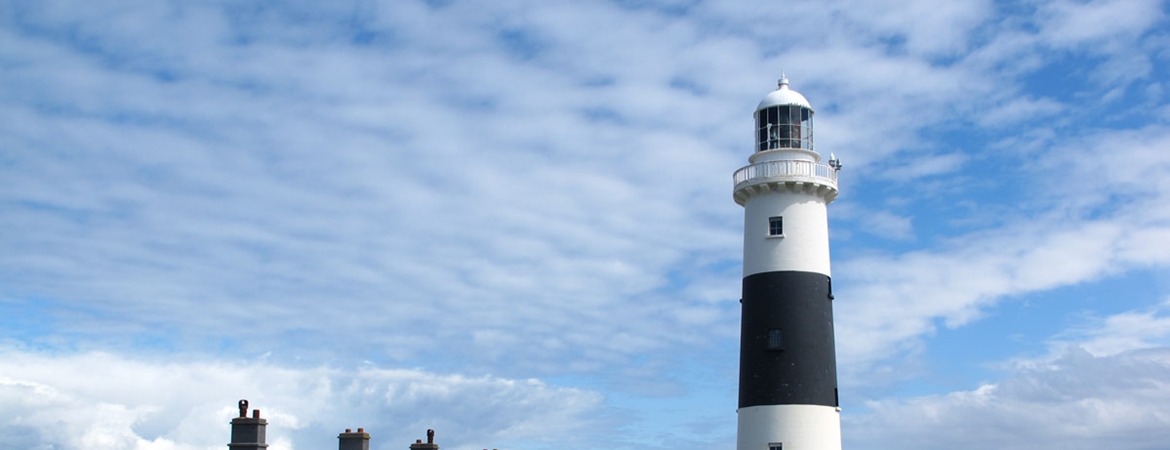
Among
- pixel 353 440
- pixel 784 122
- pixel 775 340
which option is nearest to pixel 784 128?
pixel 784 122

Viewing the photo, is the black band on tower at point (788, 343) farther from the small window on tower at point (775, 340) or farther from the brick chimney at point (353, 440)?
the brick chimney at point (353, 440)

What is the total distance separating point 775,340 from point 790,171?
16.1ft

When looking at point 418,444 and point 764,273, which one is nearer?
point 418,444

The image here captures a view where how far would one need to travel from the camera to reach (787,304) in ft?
113

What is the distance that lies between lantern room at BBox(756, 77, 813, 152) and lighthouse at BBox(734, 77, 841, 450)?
60 mm

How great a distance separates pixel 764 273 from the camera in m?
34.9

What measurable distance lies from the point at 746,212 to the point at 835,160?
3028mm

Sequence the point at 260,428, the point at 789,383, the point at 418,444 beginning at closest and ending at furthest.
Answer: the point at 260,428 → the point at 418,444 → the point at 789,383

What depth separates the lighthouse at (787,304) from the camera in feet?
111

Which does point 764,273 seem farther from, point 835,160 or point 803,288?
point 835,160

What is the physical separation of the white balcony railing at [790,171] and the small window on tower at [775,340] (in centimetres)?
443

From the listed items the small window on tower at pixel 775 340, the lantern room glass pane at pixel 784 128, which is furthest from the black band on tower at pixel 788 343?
the lantern room glass pane at pixel 784 128

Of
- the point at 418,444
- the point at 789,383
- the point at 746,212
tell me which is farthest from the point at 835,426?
the point at 418,444

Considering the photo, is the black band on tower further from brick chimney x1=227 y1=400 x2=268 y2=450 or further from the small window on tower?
brick chimney x1=227 y1=400 x2=268 y2=450
